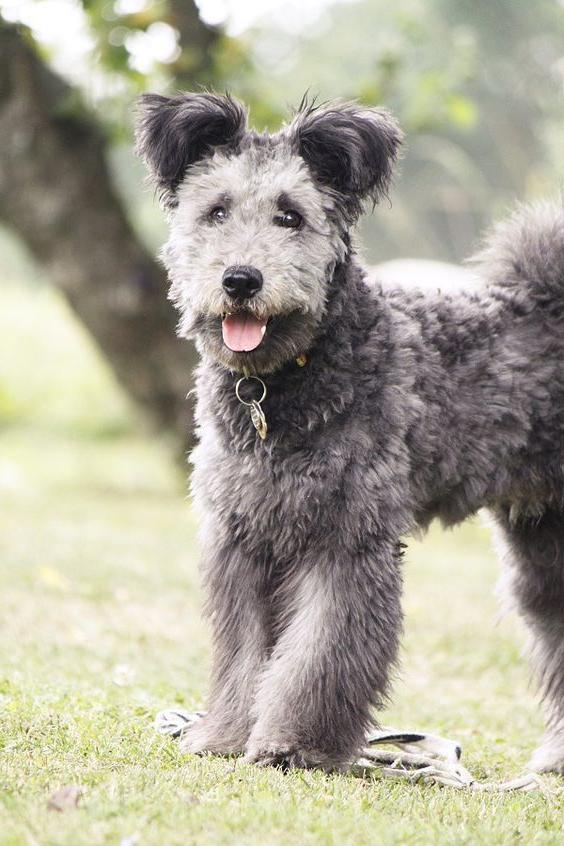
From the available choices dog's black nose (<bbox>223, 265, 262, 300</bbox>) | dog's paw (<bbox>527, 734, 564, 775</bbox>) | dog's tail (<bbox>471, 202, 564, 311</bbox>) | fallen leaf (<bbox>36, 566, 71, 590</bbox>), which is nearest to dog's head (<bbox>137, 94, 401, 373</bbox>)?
dog's black nose (<bbox>223, 265, 262, 300</bbox>)

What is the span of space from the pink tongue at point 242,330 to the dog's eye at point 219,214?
392 mm

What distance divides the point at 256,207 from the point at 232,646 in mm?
1747

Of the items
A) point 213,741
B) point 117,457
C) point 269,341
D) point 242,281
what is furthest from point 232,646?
point 117,457

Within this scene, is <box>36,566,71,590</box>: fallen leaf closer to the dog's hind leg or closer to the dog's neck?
the dog's hind leg

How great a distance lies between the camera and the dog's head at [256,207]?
4.34 m

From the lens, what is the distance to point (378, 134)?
464cm

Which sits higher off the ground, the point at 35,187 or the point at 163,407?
the point at 35,187

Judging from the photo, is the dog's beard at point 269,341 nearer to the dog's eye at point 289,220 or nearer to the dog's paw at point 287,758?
the dog's eye at point 289,220

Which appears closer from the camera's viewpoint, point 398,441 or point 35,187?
point 398,441

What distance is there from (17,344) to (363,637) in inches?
932

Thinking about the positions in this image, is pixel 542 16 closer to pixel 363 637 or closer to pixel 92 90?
pixel 92 90

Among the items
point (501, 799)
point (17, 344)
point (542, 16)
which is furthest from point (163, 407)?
point (542, 16)

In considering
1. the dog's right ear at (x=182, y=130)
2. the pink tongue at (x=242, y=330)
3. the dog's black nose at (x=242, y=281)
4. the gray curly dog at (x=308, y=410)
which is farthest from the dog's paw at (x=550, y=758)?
the dog's right ear at (x=182, y=130)

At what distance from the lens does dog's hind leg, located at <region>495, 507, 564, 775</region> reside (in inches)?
218
